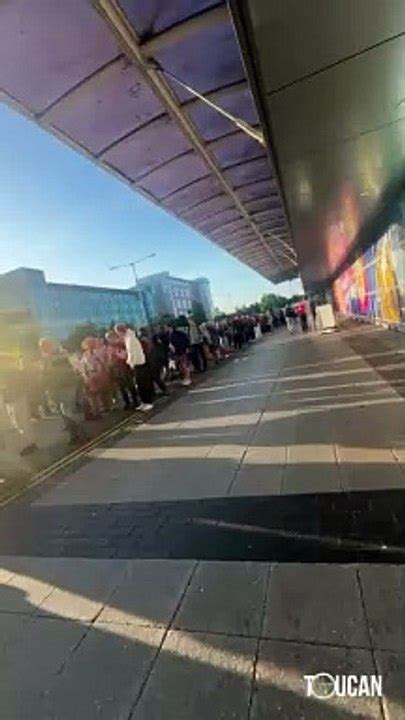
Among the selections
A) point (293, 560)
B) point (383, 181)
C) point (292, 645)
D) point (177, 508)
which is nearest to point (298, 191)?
point (383, 181)

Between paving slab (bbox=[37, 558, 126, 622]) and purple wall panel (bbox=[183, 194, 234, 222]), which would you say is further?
purple wall panel (bbox=[183, 194, 234, 222])

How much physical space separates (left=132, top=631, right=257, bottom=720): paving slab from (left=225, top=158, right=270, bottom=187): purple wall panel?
8.12 m

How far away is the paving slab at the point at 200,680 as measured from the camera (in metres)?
2.04

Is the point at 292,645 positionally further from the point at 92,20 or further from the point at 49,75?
the point at 49,75

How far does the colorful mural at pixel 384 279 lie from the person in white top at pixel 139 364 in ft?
24.3

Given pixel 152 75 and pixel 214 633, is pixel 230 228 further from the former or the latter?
pixel 214 633

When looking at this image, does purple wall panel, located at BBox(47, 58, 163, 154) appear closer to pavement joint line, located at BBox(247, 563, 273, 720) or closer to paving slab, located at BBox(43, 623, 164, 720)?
pavement joint line, located at BBox(247, 563, 273, 720)

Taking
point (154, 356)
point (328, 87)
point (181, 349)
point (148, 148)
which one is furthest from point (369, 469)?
point (181, 349)

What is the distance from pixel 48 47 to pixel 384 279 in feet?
46.8

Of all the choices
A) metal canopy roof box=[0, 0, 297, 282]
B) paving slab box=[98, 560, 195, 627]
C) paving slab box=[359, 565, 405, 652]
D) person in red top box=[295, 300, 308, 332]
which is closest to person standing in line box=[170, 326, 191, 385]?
metal canopy roof box=[0, 0, 297, 282]

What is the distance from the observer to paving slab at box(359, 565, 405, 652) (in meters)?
2.23

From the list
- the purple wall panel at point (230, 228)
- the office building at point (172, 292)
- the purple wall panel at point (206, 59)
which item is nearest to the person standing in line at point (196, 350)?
the purple wall panel at point (230, 228)

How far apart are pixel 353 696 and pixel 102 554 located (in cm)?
219

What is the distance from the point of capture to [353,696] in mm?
1973
